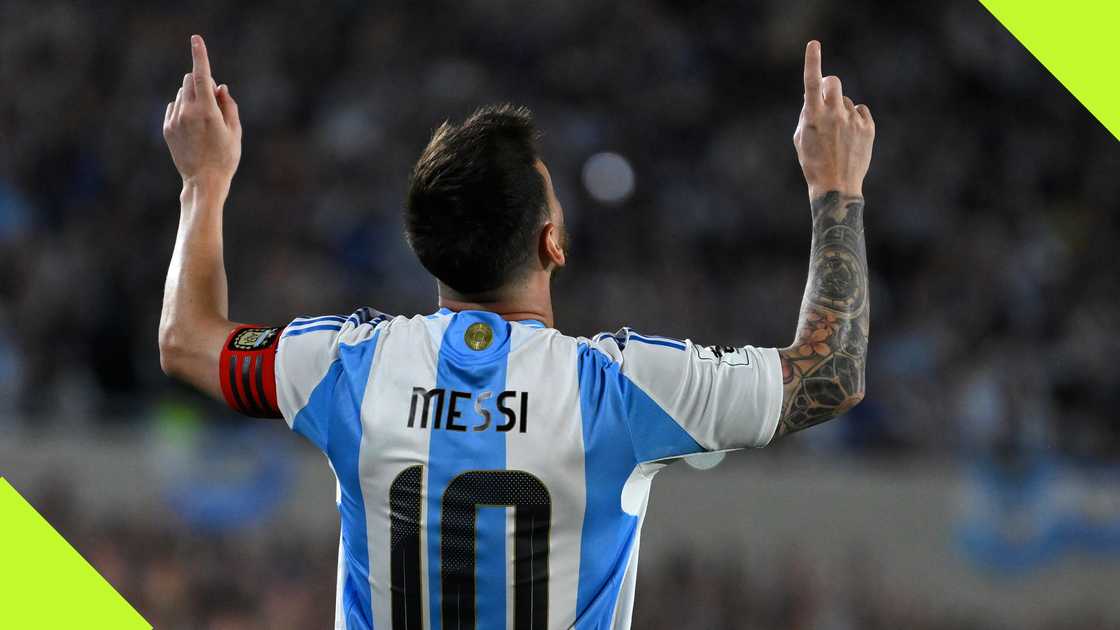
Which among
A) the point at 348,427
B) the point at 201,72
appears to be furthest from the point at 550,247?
the point at 201,72

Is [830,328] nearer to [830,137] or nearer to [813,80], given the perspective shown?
[830,137]

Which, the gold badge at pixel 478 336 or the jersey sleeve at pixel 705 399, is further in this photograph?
the gold badge at pixel 478 336

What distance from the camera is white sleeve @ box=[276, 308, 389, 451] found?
2.04 metres

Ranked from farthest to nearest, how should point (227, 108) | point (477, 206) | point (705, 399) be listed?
point (227, 108)
point (477, 206)
point (705, 399)

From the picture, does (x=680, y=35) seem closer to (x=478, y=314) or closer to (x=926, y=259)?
(x=926, y=259)

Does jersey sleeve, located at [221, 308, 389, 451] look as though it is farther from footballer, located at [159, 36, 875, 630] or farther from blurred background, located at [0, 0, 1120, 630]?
blurred background, located at [0, 0, 1120, 630]

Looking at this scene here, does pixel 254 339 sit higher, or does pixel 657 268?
pixel 657 268

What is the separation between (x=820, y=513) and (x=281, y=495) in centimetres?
336

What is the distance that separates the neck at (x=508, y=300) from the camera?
7.07ft

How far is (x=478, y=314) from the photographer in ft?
6.95

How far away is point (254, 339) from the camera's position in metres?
2.09

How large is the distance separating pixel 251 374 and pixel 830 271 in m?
1.05

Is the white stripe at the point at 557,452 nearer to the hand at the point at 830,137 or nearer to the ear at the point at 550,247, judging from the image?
the ear at the point at 550,247

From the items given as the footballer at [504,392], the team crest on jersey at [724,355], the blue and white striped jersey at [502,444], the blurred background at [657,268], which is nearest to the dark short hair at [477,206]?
the footballer at [504,392]
